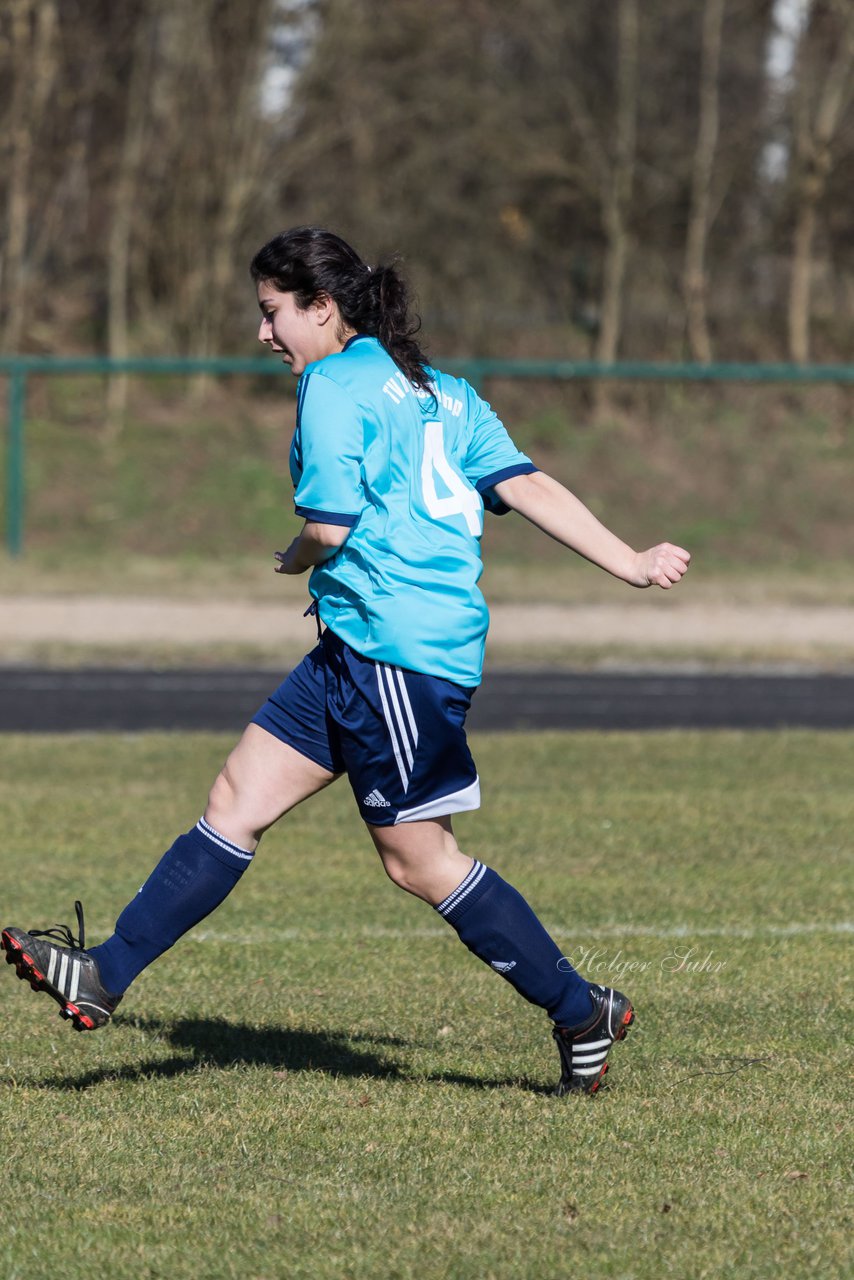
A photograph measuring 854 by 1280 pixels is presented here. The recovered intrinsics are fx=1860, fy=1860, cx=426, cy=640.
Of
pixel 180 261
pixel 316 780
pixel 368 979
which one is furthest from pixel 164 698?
pixel 180 261

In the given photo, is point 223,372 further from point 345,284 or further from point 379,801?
point 379,801

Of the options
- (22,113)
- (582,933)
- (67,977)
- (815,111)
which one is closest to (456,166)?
(815,111)

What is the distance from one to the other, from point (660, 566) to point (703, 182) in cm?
2391

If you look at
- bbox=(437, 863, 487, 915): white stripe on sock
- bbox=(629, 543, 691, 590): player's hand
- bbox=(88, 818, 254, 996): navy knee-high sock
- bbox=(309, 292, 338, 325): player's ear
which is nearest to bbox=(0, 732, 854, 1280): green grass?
bbox=(88, 818, 254, 996): navy knee-high sock

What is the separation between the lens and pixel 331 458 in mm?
4051

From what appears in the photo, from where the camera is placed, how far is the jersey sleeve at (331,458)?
4.06 meters

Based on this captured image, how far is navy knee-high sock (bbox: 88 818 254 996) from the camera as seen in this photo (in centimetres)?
444

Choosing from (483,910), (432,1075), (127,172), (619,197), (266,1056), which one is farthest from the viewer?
(619,197)

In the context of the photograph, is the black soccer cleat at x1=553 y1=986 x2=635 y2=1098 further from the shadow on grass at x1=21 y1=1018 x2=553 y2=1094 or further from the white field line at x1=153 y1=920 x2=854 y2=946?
the white field line at x1=153 y1=920 x2=854 y2=946

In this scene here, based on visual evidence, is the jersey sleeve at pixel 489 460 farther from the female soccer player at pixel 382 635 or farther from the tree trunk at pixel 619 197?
the tree trunk at pixel 619 197

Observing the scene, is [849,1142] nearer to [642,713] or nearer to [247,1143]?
[247,1143]

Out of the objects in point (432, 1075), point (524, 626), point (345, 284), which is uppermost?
point (345, 284)

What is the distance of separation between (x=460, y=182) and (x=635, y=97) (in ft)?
10.4

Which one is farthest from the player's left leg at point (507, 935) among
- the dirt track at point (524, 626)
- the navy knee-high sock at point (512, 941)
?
the dirt track at point (524, 626)
